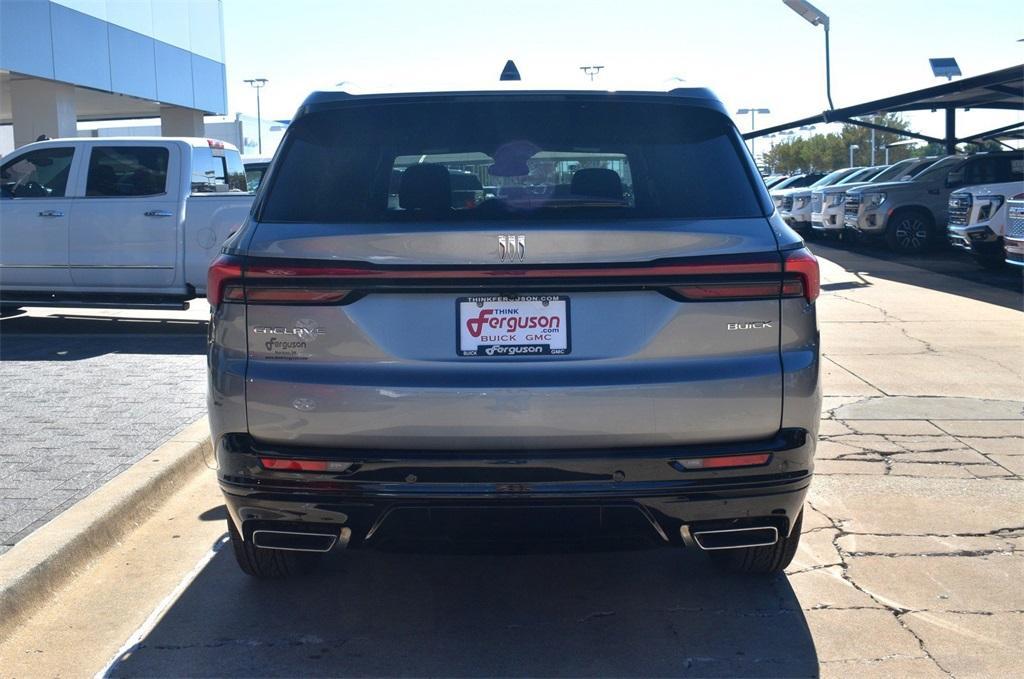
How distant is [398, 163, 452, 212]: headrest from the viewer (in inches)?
156

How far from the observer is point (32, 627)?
4242 millimetres

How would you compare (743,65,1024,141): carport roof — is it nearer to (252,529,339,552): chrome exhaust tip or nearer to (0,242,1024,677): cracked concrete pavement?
(0,242,1024,677): cracked concrete pavement

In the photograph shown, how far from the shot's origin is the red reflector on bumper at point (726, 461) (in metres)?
3.56

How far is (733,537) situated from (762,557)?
29.4 inches

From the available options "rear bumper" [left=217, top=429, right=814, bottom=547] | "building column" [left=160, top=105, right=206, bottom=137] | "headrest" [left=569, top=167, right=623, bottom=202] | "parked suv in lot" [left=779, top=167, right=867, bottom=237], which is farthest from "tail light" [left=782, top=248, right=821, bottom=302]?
"building column" [left=160, top=105, right=206, bottom=137]

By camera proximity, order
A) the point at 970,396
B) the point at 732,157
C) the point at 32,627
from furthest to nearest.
Answer: 1. the point at 970,396
2. the point at 32,627
3. the point at 732,157

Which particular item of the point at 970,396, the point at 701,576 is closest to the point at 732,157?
the point at 701,576

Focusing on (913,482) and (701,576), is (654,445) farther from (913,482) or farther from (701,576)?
(913,482)

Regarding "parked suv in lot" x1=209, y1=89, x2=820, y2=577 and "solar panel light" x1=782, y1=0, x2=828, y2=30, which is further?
"solar panel light" x1=782, y1=0, x2=828, y2=30

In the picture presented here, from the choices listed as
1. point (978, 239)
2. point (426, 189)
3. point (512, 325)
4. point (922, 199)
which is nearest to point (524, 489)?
point (512, 325)

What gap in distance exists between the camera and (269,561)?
4.45 metres

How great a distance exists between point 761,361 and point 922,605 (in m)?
1.39

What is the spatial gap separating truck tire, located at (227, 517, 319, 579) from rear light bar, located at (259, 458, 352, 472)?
77 cm

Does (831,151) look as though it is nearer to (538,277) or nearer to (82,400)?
(82,400)
